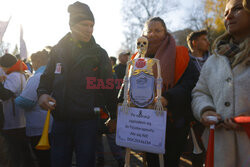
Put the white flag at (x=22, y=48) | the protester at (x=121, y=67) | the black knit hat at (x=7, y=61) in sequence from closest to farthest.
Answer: the black knit hat at (x=7, y=61)
the white flag at (x=22, y=48)
the protester at (x=121, y=67)

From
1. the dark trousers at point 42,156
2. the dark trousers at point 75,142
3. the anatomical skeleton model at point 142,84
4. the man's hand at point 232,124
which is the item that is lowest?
the dark trousers at point 42,156

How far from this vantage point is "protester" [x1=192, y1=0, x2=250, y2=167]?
53.3 inches

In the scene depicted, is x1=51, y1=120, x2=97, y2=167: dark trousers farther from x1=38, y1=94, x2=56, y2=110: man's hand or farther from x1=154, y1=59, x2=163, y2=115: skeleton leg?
x1=154, y1=59, x2=163, y2=115: skeleton leg

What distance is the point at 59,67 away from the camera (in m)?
2.10

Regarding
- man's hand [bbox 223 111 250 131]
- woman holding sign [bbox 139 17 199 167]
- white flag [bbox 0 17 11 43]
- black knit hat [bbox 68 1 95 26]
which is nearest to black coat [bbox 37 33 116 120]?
black knit hat [bbox 68 1 95 26]

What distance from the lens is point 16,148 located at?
291cm

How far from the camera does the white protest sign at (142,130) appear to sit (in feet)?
Result: 5.49

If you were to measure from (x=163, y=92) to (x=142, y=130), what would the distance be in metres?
0.37

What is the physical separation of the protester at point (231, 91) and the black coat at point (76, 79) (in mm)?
995

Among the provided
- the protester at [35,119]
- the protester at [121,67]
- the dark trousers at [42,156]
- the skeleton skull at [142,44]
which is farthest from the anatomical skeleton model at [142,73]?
the protester at [121,67]

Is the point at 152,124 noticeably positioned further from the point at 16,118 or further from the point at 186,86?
the point at 16,118

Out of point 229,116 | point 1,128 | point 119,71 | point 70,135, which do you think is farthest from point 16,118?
point 119,71

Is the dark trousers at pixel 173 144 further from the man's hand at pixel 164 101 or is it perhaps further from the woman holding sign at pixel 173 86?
the man's hand at pixel 164 101

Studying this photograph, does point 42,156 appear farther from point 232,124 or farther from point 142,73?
point 232,124
